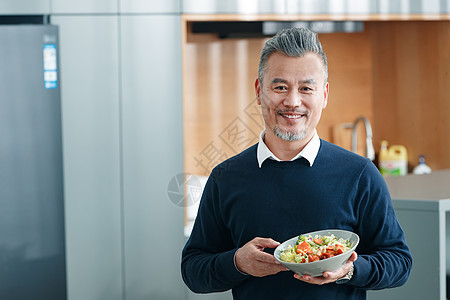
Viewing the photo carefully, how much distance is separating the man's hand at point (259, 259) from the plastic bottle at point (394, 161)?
2.01 metres

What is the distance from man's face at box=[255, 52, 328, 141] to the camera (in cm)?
109

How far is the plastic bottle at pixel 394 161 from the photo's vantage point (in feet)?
9.44

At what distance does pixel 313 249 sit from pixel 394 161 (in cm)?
205

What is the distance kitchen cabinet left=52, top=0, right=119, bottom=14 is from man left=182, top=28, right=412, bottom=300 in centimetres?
129

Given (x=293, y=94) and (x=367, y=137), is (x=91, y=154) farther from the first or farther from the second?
(x=367, y=137)

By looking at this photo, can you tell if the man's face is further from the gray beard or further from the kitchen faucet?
the kitchen faucet

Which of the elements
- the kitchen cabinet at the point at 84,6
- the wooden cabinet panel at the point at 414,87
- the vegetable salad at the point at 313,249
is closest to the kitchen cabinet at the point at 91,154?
the kitchen cabinet at the point at 84,6

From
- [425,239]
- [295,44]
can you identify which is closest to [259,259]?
[295,44]

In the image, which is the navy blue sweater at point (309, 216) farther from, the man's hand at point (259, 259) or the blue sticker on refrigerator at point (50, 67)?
the blue sticker on refrigerator at point (50, 67)

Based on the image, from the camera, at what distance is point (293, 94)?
1080mm

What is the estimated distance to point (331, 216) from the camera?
108 cm

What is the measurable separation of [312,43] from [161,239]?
4.86 ft

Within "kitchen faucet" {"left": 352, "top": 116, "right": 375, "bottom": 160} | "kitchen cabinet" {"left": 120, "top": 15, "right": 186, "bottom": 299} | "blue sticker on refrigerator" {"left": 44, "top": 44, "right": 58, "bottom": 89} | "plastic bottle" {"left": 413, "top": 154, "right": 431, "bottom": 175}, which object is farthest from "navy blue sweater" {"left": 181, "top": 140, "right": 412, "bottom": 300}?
"kitchen faucet" {"left": 352, "top": 116, "right": 375, "bottom": 160}

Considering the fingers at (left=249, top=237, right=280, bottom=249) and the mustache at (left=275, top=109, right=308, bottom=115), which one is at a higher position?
the mustache at (left=275, top=109, right=308, bottom=115)
